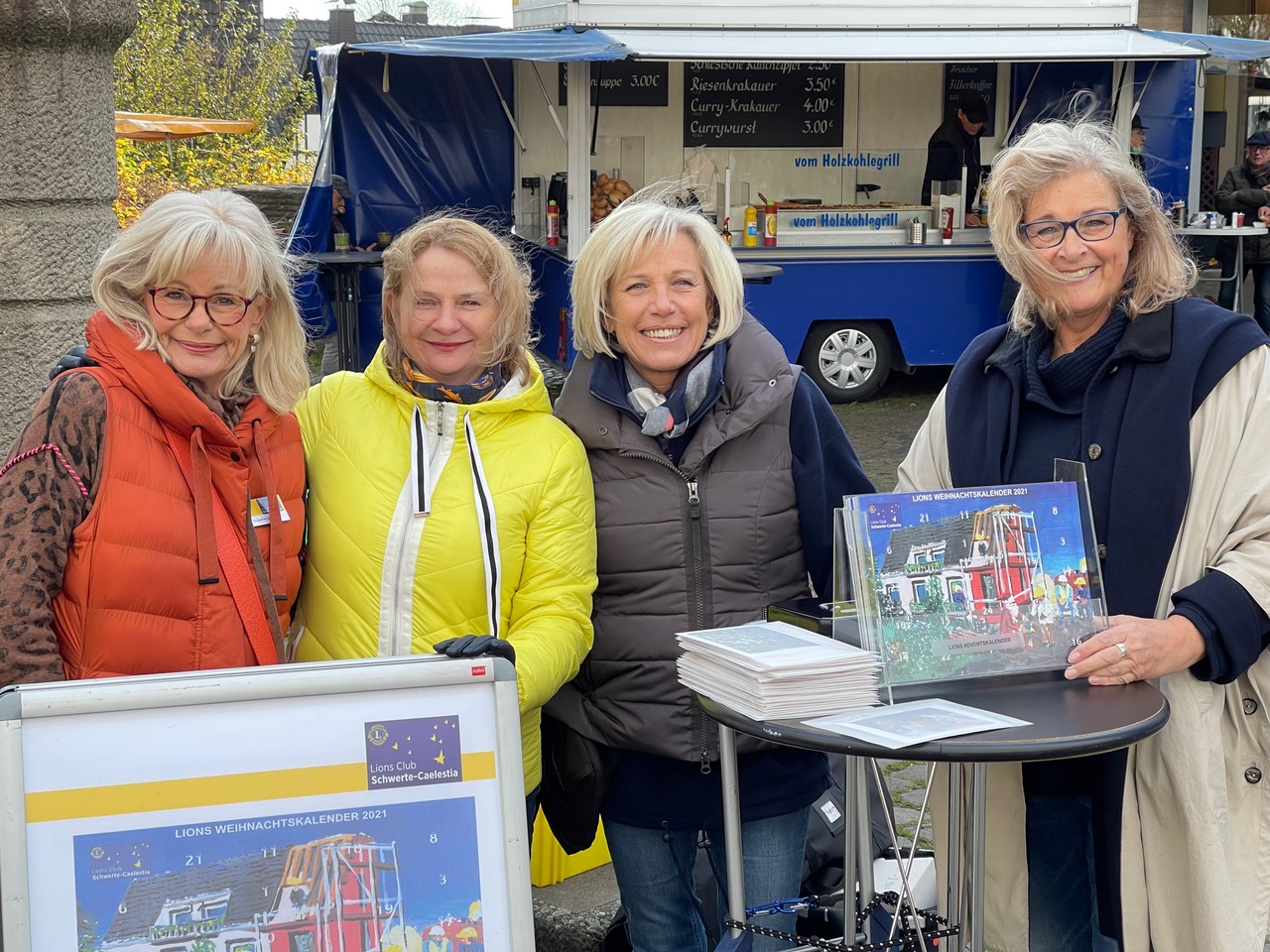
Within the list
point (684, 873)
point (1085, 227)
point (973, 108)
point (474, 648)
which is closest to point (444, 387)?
point (474, 648)

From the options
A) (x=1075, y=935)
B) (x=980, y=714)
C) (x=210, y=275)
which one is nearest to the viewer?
(x=980, y=714)

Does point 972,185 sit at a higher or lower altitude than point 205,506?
higher

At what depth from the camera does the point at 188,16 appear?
2070 cm

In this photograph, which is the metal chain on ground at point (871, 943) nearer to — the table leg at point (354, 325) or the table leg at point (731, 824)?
the table leg at point (731, 824)

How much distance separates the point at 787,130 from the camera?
11.3 meters

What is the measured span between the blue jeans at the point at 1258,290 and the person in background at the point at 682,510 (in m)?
9.89

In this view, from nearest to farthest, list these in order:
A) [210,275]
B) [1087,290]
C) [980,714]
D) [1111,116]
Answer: [980,714]
[210,275]
[1087,290]
[1111,116]

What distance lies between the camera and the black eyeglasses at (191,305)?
7.31ft

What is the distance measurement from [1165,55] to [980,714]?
8716 millimetres

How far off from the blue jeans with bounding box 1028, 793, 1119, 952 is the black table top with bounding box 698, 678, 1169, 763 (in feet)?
1.38

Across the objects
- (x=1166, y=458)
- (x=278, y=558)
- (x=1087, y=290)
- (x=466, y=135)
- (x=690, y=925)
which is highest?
(x=466, y=135)

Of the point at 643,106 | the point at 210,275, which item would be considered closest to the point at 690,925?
the point at 210,275

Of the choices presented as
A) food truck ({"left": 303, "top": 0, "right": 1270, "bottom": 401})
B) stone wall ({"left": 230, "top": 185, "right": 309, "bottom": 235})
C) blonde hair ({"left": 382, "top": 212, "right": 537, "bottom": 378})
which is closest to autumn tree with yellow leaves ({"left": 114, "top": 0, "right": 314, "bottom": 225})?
stone wall ({"left": 230, "top": 185, "right": 309, "bottom": 235})

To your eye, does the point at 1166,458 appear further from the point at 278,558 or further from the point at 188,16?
the point at 188,16
